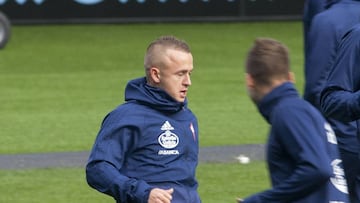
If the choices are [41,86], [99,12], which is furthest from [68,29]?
[41,86]

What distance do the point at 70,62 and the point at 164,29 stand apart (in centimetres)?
341

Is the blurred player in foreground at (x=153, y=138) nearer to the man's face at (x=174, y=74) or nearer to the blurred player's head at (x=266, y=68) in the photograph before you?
the man's face at (x=174, y=74)

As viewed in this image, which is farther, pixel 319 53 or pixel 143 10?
pixel 143 10

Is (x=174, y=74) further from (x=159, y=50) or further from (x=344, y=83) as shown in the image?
(x=344, y=83)

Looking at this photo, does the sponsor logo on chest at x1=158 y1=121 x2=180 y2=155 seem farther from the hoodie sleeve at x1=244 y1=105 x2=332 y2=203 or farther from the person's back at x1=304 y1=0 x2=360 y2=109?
the person's back at x1=304 y1=0 x2=360 y2=109

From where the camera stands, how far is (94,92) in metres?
16.0

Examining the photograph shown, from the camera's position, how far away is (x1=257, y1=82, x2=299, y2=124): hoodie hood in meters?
4.91

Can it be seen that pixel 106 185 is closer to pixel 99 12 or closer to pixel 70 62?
pixel 70 62

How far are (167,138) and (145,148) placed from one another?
0.41 feet

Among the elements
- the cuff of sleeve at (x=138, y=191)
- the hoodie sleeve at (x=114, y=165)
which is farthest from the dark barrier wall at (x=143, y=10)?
the cuff of sleeve at (x=138, y=191)

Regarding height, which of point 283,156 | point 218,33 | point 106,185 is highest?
point 283,156

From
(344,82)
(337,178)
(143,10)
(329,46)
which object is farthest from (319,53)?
(143,10)

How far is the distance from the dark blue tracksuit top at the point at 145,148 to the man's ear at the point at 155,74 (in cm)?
5

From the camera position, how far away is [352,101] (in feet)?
20.0
